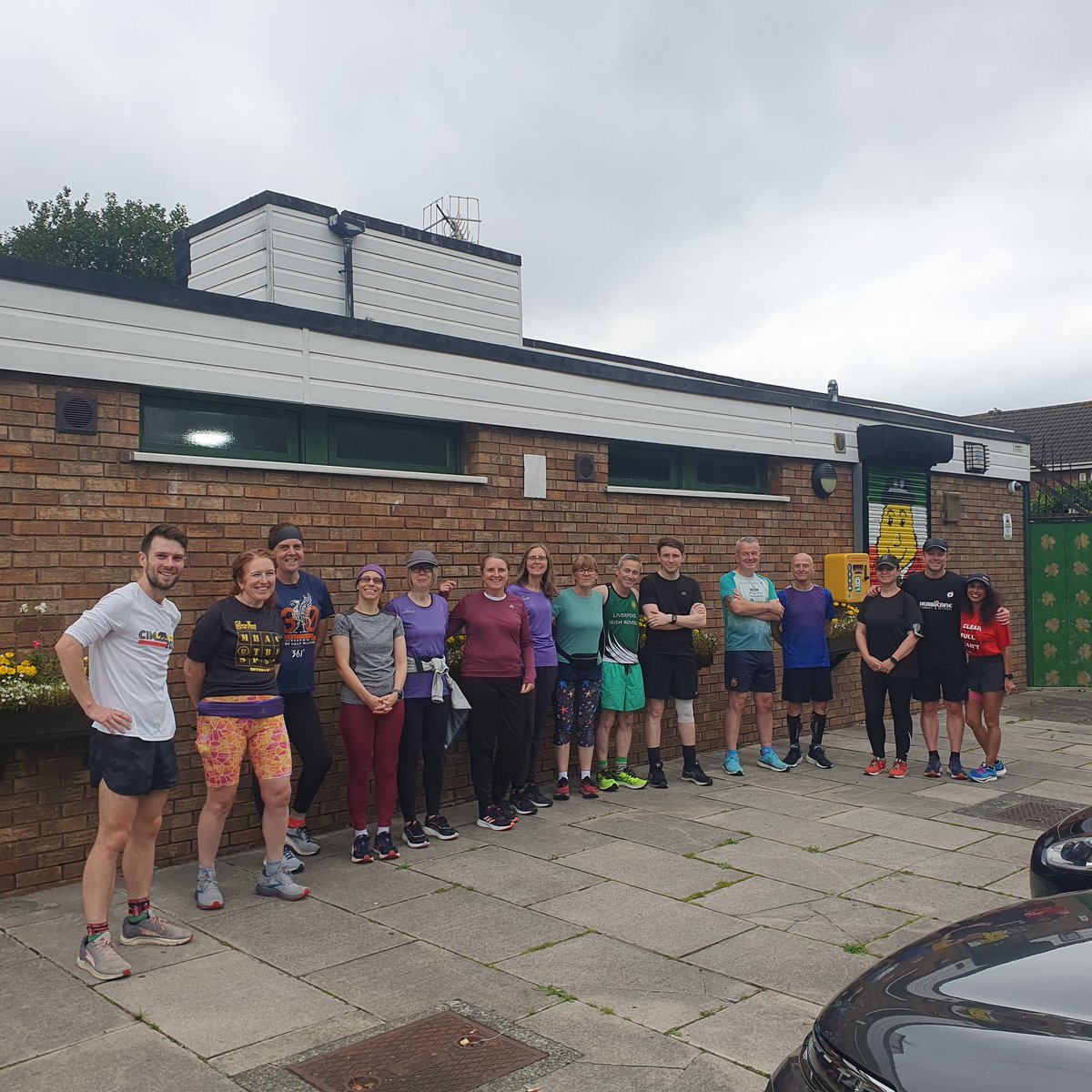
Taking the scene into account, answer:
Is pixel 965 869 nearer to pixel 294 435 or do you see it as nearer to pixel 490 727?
pixel 490 727

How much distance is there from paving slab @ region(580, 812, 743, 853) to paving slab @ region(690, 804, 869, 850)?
0.28 feet

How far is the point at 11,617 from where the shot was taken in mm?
5641

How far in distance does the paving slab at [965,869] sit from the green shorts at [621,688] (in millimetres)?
2383

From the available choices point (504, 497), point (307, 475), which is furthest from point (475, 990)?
point (504, 497)

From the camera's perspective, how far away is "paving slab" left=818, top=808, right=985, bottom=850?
21.7 feet

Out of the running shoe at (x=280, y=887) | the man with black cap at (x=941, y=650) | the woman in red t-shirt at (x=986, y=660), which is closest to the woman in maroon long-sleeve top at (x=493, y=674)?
the running shoe at (x=280, y=887)

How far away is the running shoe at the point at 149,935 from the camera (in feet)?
16.0

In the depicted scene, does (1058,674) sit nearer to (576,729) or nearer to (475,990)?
(576,729)

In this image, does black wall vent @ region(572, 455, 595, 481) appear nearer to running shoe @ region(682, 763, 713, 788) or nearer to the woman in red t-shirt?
running shoe @ region(682, 763, 713, 788)

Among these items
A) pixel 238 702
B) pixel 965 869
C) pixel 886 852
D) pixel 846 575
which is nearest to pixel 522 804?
pixel 886 852

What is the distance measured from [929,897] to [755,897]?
0.88 meters

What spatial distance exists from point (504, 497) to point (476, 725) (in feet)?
6.42

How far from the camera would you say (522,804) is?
7.30 metres

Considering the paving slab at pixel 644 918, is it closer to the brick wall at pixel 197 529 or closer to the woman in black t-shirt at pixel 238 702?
the woman in black t-shirt at pixel 238 702
